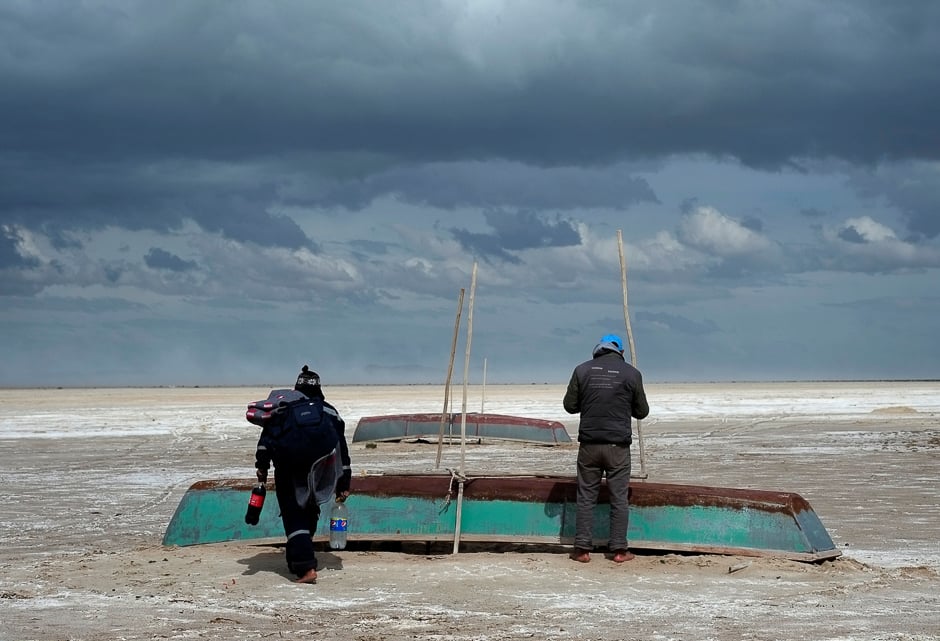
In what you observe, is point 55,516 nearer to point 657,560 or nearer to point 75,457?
point 657,560

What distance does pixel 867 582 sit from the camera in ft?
29.4

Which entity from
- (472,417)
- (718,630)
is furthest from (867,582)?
(472,417)

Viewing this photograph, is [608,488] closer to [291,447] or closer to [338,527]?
[338,527]

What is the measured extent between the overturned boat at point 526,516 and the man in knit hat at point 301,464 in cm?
134

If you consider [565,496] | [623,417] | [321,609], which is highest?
[623,417]

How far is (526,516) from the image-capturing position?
1045cm

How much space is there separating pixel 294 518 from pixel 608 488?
2645 millimetres

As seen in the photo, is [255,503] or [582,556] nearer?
[255,503]

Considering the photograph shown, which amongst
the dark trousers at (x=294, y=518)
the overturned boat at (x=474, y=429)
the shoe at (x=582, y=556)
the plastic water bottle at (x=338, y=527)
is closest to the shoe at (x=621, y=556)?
the shoe at (x=582, y=556)

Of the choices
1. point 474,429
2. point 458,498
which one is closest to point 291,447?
Result: point 458,498

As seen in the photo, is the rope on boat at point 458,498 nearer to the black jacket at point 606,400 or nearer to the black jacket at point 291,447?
the black jacket at point 606,400

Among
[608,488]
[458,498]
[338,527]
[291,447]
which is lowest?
[338,527]

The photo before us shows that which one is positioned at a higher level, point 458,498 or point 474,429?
point 474,429

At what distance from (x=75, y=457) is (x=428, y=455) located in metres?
6.60
